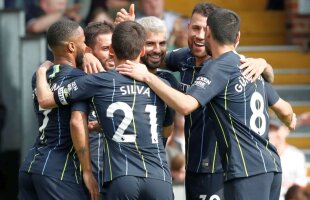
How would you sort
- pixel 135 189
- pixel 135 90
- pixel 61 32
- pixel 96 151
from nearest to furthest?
pixel 135 189 → pixel 135 90 → pixel 61 32 → pixel 96 151

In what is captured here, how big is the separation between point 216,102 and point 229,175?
509mm

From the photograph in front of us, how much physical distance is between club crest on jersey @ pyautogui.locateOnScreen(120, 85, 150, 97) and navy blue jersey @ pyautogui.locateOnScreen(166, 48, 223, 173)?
24.9 inches

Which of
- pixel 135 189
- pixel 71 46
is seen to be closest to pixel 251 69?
pixel 135 189

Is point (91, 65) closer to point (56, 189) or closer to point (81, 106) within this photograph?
point (81, 106)

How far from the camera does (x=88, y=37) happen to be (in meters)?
10.2

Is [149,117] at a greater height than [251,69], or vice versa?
[251,69]

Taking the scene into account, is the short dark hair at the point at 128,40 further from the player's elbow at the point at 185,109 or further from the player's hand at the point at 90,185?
the player's hand at the point at 90,185

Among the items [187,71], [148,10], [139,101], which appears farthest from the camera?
[148,10]

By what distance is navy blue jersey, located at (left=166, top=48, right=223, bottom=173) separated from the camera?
32.3 feet

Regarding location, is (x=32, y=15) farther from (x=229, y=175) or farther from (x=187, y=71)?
(x=229, y=175)

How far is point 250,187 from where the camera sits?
9305 millimetres

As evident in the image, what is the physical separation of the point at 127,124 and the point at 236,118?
2.50 ft

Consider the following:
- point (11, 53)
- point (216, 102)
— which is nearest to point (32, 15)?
point (11, 53)

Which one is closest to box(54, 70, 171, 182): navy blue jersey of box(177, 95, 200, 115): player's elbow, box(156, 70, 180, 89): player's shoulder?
box(177, 95, 200, 115): player's elbow
